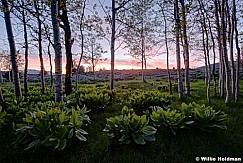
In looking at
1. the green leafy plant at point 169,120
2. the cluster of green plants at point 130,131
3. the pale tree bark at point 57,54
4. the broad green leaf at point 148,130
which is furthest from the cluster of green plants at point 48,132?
the green leafy plant at point 169,120

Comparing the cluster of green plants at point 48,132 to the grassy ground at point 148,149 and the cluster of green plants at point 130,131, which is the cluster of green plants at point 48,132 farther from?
the cluster of green plants at point 130,131

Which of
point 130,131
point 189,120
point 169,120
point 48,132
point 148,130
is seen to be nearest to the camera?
point 48,132

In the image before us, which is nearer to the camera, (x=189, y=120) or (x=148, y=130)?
(x=148, y=130)

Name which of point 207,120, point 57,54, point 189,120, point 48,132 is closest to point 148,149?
point 189,120

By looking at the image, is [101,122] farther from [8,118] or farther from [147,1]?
[147,1]

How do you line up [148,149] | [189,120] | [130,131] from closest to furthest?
[148,149] → [130,131] → [189,120]

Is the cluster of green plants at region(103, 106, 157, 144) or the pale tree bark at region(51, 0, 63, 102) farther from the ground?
the pale tree bark at region(51, 0, 63, 102)

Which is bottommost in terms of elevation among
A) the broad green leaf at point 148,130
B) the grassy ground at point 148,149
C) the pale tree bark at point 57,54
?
the grassy ground at point 148,149

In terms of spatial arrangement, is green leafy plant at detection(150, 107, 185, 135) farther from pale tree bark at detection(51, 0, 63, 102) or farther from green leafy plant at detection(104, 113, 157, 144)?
pale tree bark at detection(51, 0, 63, 102)

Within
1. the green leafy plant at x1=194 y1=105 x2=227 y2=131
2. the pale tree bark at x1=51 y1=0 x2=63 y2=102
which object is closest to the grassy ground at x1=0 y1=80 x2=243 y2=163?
the green leafy plant at x1=194 y1=105 x2=227 y2=131

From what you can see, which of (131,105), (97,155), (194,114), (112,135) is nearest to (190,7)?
(131,105)

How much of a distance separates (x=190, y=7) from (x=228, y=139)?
6106mm

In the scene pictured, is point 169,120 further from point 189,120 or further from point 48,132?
point 48,132

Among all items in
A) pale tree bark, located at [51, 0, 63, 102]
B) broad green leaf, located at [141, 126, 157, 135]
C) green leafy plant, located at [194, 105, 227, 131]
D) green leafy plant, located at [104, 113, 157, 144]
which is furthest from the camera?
pale tree bark, located at [51, 0, 63, 102]
